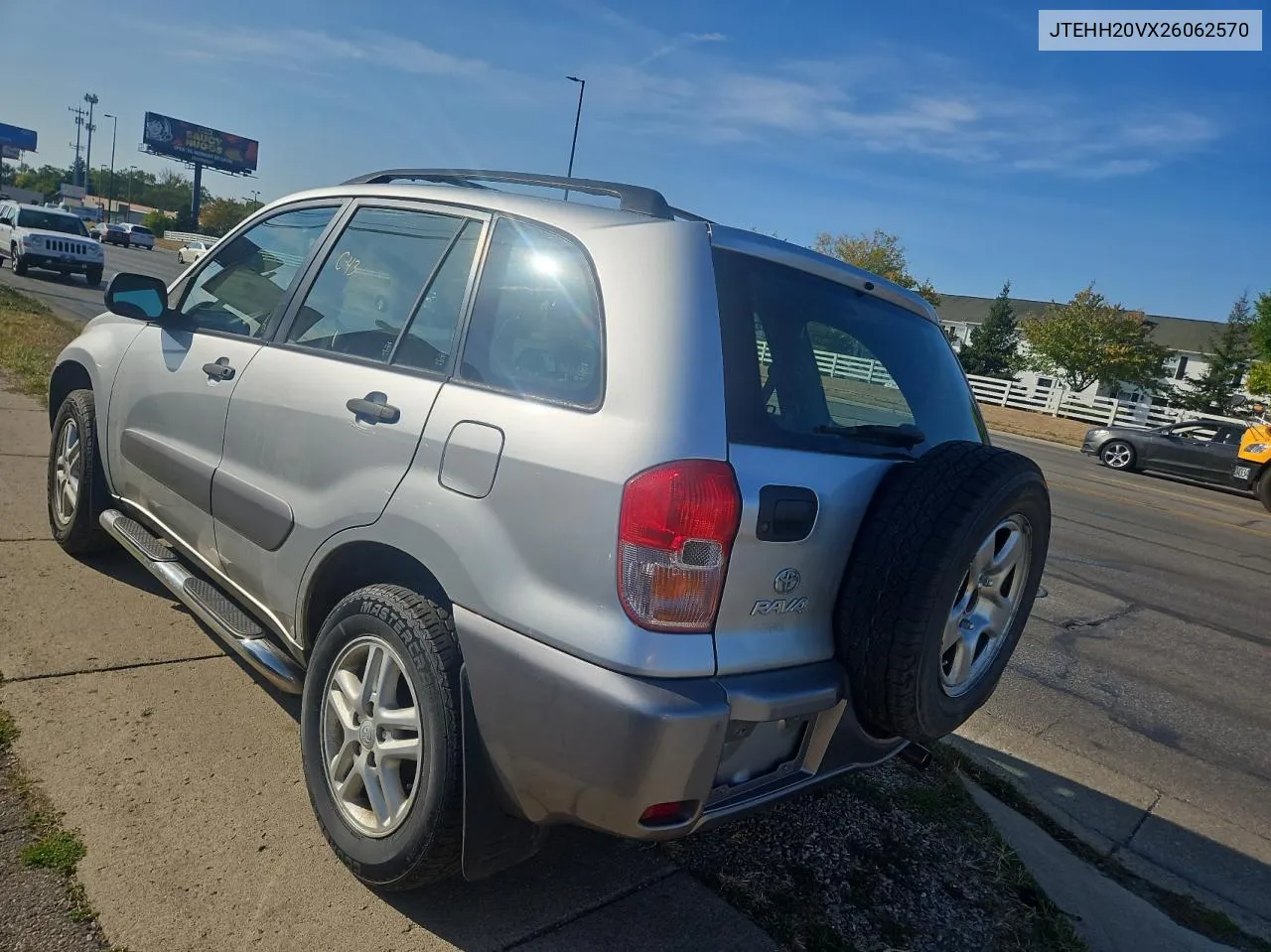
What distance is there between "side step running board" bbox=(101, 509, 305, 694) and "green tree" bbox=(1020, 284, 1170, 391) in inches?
2098

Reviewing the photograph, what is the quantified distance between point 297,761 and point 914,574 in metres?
2.09

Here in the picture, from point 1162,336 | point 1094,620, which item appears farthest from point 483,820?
point 1162,336

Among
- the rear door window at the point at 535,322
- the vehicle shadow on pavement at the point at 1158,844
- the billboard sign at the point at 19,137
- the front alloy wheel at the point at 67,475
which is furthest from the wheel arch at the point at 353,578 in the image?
the billboard sign at the point at 19,137

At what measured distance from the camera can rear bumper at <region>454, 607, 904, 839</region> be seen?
6.79 feet

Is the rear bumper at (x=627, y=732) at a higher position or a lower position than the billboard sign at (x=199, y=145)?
lower

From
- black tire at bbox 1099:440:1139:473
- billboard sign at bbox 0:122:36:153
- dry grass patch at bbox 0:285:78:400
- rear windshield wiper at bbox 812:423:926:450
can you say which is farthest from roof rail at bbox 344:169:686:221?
billboard sign at bbox 0:122:36:153

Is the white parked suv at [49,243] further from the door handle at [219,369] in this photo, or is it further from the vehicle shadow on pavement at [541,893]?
the vehicle shadow on pavement at [541,893]

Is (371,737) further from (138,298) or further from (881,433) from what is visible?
(138,298)

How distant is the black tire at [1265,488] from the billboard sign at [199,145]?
88514 mm

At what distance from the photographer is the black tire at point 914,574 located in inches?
95.0

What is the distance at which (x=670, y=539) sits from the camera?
2.11 m

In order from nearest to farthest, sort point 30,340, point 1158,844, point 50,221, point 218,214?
point 1158,844
point 30,340
point 50,221
point 218,214

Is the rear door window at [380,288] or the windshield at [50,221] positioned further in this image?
the windshield at [50,221]

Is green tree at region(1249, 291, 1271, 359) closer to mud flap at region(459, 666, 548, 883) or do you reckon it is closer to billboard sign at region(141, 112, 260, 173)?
mud flap at region(459, 666, 548, 883)
